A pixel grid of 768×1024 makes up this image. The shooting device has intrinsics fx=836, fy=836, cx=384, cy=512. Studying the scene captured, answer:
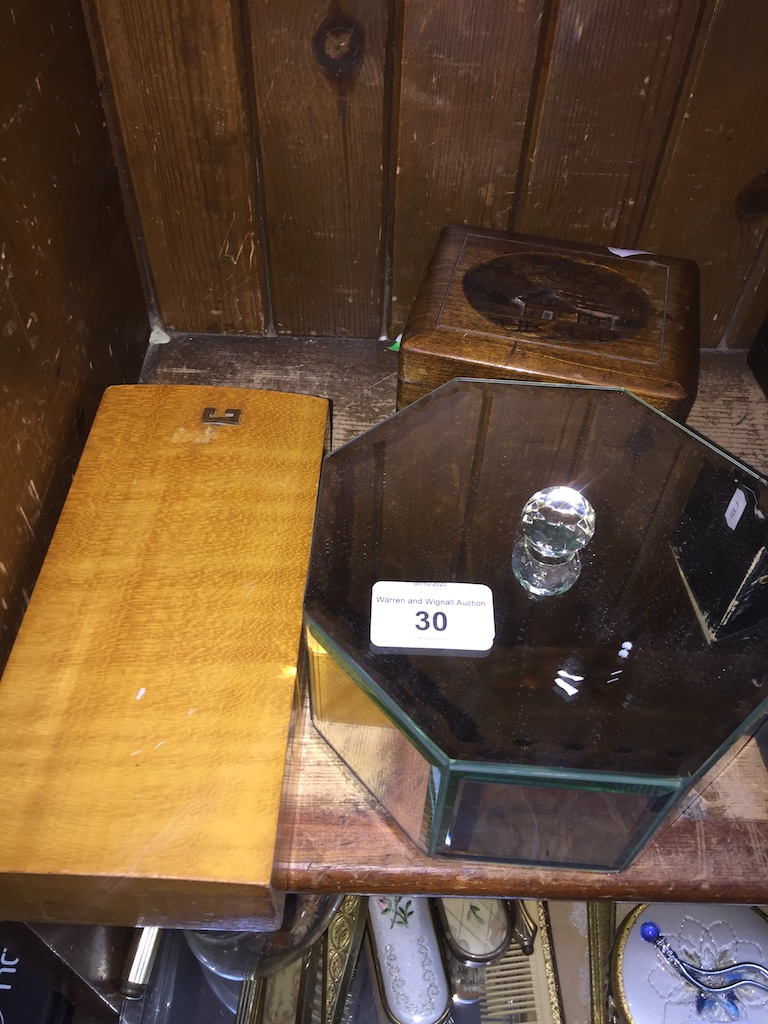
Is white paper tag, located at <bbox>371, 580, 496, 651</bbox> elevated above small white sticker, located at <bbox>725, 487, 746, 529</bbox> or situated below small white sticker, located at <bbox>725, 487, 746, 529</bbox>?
above

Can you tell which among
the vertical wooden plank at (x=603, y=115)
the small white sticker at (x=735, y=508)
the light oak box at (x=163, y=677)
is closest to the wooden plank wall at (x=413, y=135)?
the vertical wooden plank at (x=603, y=115)

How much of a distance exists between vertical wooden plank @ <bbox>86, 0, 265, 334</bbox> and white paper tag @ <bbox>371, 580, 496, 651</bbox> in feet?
1.77

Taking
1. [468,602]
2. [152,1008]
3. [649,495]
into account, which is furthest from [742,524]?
[152,1008]

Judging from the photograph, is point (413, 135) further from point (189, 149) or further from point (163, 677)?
point (163, 677)

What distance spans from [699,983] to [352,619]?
0.53 m

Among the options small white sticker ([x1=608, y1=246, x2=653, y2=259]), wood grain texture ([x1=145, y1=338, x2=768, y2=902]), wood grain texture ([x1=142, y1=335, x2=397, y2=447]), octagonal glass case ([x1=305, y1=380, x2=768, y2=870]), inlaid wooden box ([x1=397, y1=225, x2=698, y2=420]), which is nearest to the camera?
octagonal glass case ([x1=305, y1=380, x2=768, y2=870])

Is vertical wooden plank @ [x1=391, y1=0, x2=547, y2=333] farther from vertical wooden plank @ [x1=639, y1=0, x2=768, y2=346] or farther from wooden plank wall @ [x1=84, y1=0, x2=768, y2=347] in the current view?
vertical wooden plank @ [x1=639, y1=0, x2=768, y2=346]

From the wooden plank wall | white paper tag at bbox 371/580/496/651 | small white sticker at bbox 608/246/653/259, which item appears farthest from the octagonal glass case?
the wooden plank wall

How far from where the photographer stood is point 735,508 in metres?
0.64

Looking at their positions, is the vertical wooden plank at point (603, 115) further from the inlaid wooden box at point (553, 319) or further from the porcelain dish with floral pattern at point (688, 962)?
Result: the porcelain dish with floral pattern at point (688, 962)

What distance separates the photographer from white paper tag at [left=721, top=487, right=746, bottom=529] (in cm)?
63

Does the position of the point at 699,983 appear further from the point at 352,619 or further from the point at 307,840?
the point at 352,619

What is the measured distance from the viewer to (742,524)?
2.05 ft

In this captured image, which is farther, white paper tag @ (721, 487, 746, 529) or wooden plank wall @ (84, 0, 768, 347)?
wooden plank wall @ (84, 0, 768, 347)
